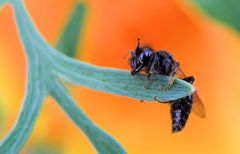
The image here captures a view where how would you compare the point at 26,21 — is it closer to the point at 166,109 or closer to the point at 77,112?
the point at 77,112

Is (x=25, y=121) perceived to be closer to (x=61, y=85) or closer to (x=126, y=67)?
(x=61, y=85)

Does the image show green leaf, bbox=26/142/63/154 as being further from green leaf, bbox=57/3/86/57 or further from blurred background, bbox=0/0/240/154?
green leaf, bbox=57/3/86/57

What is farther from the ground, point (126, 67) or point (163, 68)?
point (163, 68)

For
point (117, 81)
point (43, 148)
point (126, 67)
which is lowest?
point (43, 148)

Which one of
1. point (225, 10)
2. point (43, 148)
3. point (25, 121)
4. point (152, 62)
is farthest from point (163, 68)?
point (43, 148)

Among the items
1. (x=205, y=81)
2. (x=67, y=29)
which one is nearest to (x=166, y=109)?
(x=205, y=81)

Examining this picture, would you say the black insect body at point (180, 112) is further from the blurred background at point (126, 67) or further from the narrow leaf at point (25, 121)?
the blurred background at point (126, 67)
